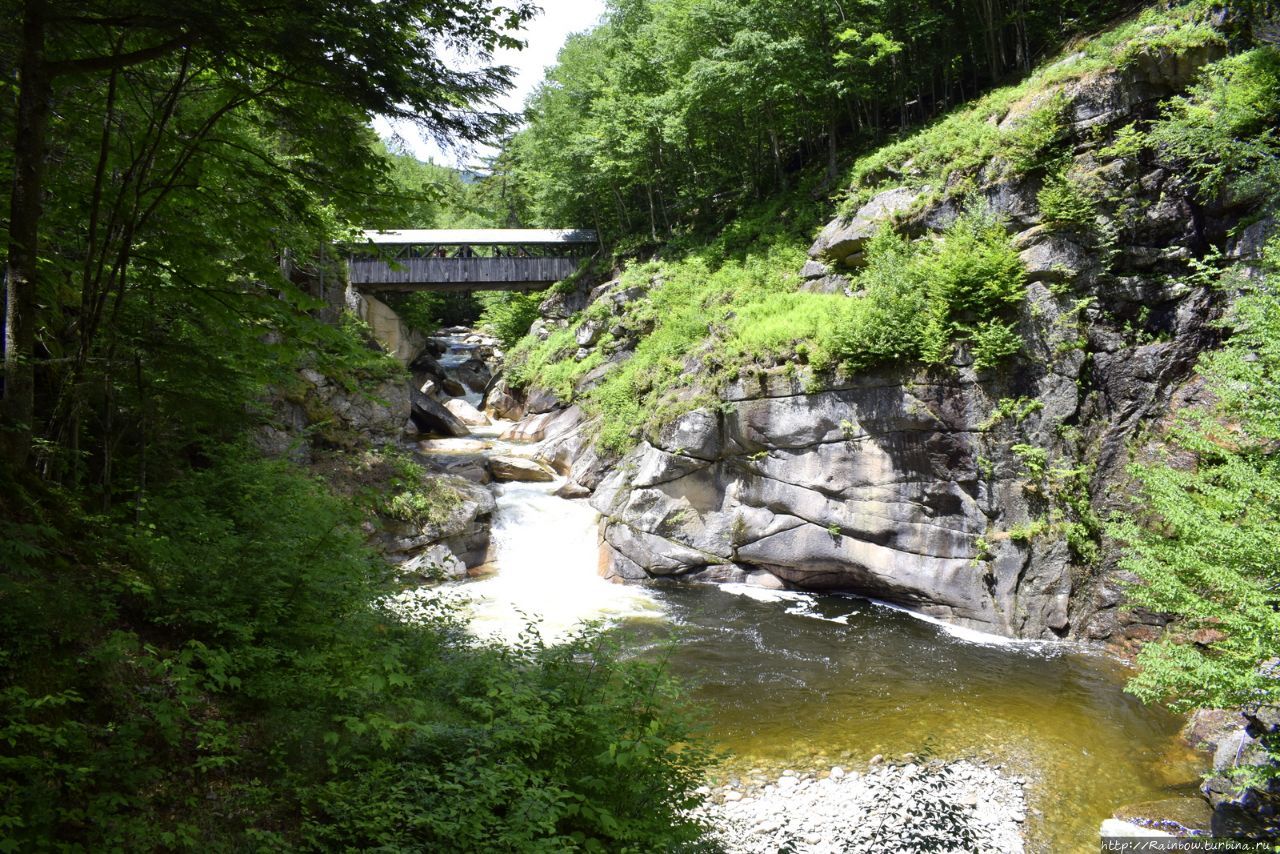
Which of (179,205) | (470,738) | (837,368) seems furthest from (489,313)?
(470,738)

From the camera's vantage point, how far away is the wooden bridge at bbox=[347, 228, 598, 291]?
24891 millimetres

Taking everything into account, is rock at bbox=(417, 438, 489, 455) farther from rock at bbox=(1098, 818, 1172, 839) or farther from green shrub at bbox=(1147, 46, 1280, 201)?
green shrub at bbox=(1147, 46, 1280, 201)

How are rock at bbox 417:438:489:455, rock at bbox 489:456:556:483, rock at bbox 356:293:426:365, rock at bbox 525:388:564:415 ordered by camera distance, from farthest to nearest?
rock at bbox 356:293:426:365, rock at bbox 525:388:564:415, rock at bbox 417:438:489:455, rock at bbox 489:456:556:483

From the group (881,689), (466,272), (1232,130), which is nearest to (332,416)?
(466,272)

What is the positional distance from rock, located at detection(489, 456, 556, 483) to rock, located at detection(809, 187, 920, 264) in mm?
9399

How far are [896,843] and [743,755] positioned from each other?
196 cm

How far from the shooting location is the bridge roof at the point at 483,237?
25.1 metres

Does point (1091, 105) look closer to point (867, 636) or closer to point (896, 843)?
point (867, 636)

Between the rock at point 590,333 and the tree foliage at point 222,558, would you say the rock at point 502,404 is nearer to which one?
the rock at point 590,333

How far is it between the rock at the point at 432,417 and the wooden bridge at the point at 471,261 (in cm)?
547

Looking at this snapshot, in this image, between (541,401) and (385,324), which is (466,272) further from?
(541,401)

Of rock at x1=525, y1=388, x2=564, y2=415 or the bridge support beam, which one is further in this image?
the bridge support beam

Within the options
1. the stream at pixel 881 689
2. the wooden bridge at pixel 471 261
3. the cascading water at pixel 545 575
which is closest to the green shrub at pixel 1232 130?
the stream at pixel 881 689

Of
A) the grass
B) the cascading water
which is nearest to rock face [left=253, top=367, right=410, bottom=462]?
the cascading water
